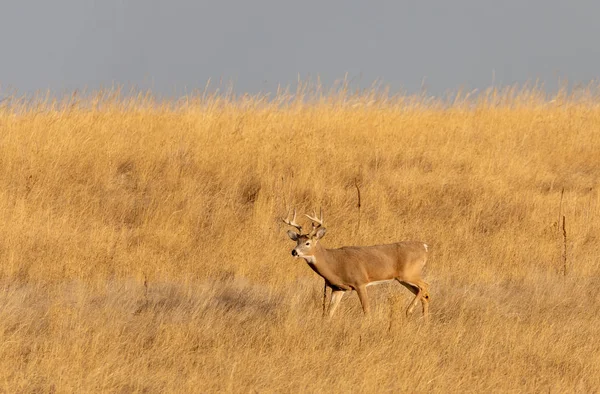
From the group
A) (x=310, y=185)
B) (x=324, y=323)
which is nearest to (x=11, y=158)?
(x=310, y=185)

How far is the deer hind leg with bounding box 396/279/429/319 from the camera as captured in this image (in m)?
10.4

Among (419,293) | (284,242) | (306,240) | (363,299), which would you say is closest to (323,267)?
(306,240)

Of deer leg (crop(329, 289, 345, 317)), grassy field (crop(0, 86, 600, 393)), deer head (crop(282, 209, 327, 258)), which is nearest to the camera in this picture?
grassy field (crop(0, 86, 600, 393))

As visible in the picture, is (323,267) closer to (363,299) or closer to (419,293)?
(363,299)

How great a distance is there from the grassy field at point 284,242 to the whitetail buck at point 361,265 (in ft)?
0.85

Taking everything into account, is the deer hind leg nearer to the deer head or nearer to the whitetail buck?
the whitetail buck

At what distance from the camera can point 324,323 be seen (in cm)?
968

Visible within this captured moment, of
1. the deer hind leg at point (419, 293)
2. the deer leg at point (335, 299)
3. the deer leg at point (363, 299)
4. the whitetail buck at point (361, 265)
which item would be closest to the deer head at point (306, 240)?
the whitetail buck at point (361, 265)

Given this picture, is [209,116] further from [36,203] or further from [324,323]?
[324,323]

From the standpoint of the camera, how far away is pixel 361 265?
10.5 metres

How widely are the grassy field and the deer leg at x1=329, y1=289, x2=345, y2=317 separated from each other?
0.13 meters

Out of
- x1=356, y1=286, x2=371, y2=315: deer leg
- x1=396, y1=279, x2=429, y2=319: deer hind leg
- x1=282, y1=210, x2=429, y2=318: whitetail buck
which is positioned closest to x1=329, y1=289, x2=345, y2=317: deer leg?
x1=282, y1=210, x2=429, y2=318: whitetail buck

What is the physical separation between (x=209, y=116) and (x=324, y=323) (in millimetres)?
7461

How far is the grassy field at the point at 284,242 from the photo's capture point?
8.33m
